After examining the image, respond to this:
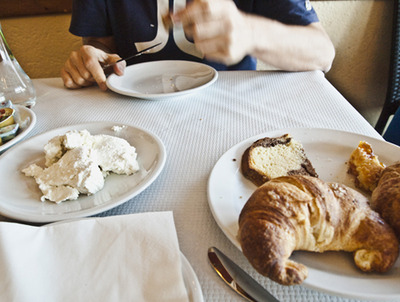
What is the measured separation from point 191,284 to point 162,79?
2.73 feet

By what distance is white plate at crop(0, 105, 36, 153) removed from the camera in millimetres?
654

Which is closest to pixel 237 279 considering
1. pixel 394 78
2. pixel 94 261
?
pixel 94 261

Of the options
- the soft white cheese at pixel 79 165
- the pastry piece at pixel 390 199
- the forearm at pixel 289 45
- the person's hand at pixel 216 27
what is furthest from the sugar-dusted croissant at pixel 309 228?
the forearm at pixel 289 45

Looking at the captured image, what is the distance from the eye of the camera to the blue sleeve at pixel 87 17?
3.96 feet

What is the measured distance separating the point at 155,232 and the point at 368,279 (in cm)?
28

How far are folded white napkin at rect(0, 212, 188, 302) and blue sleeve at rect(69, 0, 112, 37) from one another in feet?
3.61

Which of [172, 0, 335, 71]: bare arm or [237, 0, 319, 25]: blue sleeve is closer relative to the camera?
[172, 0, 335, 71]: bare arm

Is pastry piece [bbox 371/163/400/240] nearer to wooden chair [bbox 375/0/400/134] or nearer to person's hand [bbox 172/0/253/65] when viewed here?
person's hand [bbox 172/0/253/65]

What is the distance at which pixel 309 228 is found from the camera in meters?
0.36

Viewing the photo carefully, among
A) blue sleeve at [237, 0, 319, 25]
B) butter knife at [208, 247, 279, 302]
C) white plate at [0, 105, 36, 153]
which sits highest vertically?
blue sleeve at [237, 0, 319, 25]

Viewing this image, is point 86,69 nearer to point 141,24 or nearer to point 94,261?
point 141,24

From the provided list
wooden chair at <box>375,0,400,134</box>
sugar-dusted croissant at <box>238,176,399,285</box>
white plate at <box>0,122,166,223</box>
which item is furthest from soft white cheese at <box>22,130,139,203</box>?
wooden chair at <box>375,0,400,134</box>

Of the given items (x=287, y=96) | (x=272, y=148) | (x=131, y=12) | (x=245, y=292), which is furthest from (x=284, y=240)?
(x=131, y=12)

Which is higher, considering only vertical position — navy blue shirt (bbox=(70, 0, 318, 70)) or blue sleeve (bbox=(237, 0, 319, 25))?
blue sleeve (bbox=(237, 0, 319, 25))
